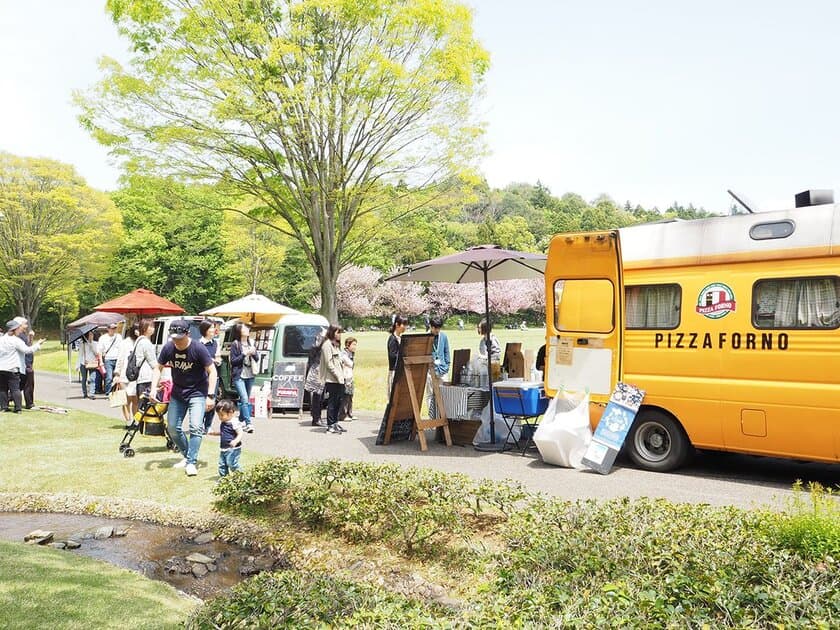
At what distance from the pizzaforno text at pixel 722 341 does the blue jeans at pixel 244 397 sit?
7.14 m

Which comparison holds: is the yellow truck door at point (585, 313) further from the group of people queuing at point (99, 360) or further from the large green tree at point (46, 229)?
the large green tree at point (46, 229)

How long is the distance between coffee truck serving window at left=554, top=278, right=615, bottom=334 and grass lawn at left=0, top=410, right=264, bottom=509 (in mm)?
4542

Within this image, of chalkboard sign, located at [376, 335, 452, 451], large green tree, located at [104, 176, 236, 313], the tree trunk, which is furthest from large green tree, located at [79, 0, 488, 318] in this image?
large green tree, located at [104, 176, 236, 313]

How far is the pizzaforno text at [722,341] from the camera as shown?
7.52 meters

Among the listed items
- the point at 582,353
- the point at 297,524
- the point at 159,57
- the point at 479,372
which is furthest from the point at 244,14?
the point at 297,524

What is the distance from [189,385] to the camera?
8.61m

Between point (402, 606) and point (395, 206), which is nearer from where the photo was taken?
→ point (402, 606)

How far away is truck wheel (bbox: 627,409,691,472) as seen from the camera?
835 cm

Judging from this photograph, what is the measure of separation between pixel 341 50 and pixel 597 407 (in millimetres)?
13390

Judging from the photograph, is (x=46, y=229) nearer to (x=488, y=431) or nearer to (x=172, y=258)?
(x=172, y=258)

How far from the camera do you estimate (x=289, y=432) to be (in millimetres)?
12164

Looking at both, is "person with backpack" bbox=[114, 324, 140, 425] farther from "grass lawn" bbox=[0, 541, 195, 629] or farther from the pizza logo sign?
the pizza logo sign

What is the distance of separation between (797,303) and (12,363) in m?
13.6

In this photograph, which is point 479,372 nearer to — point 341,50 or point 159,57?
point 341,50
